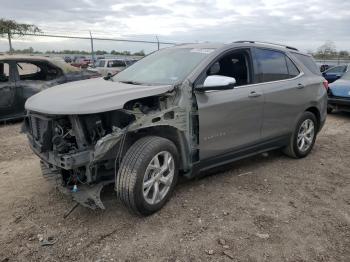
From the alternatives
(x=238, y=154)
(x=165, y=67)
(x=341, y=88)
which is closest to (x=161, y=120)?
(x=165, y=67)

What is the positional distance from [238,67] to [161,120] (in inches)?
59.9

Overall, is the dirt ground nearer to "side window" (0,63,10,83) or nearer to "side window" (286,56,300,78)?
"side window" (286,56,300,78)

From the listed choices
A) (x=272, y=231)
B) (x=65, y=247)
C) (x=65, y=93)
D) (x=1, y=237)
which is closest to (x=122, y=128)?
(x=65, y=93)

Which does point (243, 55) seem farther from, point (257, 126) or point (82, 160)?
point (82, 160)

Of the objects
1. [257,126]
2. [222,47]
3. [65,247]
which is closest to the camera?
[65,247]

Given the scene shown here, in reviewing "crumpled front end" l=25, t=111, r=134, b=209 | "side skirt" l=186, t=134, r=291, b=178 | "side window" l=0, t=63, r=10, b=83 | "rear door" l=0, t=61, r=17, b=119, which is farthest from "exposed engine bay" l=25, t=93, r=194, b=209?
"side window" l=0, t=63, r=10, b=83

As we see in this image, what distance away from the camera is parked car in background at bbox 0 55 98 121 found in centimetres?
801

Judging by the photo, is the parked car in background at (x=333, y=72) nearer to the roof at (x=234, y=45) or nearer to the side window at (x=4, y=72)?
the roof at (x=234, y=45)

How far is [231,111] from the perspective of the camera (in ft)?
14.4

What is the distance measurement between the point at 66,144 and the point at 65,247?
37.0 inches

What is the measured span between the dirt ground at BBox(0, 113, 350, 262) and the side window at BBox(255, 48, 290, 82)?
1327mm

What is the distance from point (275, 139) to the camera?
5270 millimetres

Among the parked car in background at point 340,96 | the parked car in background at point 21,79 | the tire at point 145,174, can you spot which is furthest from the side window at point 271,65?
the parked car in background at point 21,79

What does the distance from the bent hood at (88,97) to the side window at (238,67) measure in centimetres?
102
